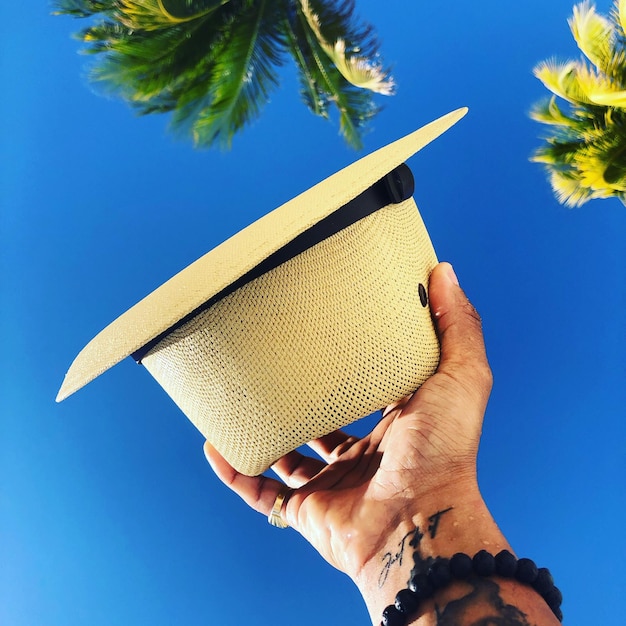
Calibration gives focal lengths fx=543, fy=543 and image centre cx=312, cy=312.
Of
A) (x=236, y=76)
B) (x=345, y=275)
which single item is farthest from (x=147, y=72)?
(x=345, y=275)

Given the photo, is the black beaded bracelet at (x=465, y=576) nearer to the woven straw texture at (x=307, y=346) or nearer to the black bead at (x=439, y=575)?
the black bead at (x=439, y=575)

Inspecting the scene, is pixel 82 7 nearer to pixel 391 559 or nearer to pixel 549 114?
pixel 549 114

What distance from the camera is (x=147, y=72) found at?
154 centimetres

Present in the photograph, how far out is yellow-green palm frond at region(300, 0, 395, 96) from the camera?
1276 millimetres

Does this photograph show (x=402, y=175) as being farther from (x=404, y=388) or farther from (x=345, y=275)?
(x=404, y=388)

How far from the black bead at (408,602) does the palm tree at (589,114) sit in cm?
115

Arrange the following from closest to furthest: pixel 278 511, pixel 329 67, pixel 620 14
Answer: pixel 278 511 → pixel 620 14 → pixel 329 67

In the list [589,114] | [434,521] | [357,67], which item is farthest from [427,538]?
[589,114]

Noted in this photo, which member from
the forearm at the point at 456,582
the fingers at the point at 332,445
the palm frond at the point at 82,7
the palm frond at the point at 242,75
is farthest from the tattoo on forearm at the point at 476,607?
the palm frond at the point at 82,7

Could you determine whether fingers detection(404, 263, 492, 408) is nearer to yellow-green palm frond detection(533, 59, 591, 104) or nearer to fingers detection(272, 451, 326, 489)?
fingers detection(272, 451, 326, 489)

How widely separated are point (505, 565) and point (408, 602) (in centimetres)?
11

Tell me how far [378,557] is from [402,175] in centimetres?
45

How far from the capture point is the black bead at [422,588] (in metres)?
0.56

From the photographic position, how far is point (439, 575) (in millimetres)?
560
